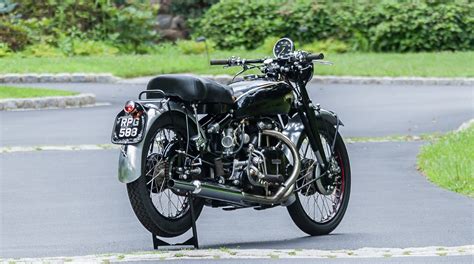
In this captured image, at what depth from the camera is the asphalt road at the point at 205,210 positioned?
9906mm

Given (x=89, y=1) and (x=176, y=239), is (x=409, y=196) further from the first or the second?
(x=89, y=1)

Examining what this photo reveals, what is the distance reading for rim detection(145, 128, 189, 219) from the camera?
8922 millimetres

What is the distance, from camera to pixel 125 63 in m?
30.9

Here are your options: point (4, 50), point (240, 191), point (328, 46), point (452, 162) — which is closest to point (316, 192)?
point (240, 191)

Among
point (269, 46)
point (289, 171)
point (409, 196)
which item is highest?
point (289, 171)

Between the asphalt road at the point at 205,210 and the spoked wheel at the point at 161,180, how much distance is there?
0.45 metres

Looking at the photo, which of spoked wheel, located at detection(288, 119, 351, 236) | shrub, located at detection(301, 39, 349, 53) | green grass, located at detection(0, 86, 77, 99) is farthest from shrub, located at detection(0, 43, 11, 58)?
spoked wheel, located at detection(288, 119, 351, 236)

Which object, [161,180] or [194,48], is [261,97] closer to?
[161,180]

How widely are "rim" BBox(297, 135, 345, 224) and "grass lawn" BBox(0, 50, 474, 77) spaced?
18330 mm

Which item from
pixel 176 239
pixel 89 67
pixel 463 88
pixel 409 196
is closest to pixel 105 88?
pixel 89 67

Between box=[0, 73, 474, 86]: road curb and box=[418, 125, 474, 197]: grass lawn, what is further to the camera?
box=[0, 73, 474, 86]: road curb

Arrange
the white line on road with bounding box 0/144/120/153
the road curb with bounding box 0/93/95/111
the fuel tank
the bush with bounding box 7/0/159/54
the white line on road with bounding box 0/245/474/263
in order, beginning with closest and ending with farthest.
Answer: the white line on road with bounding box 0/245/474/263
the fuel tank
the white line on road with bounding box 0/144/120/153
the road curb with bounding box 0/93/95/111
the bush with bounding box 7/0/159/54

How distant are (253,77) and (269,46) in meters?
25.2

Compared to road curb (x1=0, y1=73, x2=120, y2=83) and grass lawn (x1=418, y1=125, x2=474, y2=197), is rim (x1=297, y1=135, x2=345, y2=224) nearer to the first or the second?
grass lawn (x1=418, y1=125, x2=474, y2=197)
